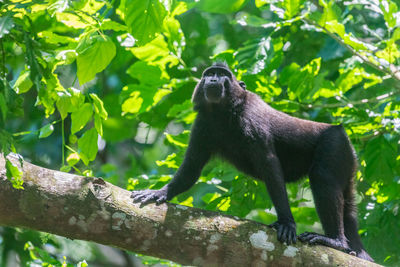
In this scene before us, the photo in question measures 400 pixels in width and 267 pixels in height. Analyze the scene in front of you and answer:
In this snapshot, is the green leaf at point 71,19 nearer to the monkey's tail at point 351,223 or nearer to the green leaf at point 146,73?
the green leaf at point 146,73

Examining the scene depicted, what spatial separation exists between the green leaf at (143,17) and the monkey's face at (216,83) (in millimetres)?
2528

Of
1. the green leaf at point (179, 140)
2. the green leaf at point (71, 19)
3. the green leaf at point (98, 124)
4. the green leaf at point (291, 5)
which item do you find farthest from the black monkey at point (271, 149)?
the green leaf at point (71, 19)

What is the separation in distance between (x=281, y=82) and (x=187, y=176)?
214 cm

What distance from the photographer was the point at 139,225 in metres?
5.02

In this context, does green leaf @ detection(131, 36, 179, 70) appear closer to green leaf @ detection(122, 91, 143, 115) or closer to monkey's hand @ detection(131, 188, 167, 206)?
green leaf @ detection(122, 91, 143, 115)

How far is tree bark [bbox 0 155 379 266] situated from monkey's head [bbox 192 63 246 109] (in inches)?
90.0

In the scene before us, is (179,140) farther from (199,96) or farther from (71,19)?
(71,19)

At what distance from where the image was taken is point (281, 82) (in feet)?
26.0

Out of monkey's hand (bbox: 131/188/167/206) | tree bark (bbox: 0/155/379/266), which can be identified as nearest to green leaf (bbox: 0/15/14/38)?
tree bark (bbox: 0/155/379/266)

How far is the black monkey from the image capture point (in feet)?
21.7

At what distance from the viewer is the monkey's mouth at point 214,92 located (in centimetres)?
718

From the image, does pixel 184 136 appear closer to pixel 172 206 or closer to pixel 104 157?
pixel 172 206

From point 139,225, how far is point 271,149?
2439 mm

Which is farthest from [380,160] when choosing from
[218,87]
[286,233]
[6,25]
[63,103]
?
[6,25]
